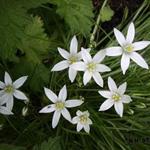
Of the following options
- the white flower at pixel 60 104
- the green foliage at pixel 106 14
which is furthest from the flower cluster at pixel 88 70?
the green foliage at pixel 106 14

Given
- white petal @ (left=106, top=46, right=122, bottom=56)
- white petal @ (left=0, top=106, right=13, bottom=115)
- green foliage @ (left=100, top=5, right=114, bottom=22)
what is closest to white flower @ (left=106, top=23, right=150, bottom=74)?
white petal @ (left=106, top=46, right=122, bottom=56)

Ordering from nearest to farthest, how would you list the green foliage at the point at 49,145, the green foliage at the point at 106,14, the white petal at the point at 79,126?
the green foliage at the point at 49,145
the white petal at the point at 79,126
the green foliage at the point at 106,14

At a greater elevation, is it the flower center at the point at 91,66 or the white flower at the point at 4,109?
the flower center at the point at 91,66

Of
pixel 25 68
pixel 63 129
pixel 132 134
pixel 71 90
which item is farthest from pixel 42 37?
pixel 132 134

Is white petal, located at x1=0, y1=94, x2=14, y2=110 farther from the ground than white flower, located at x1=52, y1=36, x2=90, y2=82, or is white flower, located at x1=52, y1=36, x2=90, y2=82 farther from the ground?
white flower, located at x1=52, y1=36, x2=90, y2=82

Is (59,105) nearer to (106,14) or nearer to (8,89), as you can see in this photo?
(8,89)

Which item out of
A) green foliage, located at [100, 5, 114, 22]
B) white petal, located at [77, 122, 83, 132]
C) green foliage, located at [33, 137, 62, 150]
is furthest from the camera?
green foliage, located at [100, 5, 114, 22]

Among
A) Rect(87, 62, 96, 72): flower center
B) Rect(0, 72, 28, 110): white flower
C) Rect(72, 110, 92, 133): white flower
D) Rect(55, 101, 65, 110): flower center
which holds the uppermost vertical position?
Rect(87, 62, 96, 72): flower center

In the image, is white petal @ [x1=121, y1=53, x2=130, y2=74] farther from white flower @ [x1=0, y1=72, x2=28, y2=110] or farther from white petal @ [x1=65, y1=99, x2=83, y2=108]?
white flower @ [x1=0, y1=72, x2=28, y2=110]

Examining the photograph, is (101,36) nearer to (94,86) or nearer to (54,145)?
(94,86)

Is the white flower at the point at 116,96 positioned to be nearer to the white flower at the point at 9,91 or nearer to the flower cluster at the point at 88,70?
the flower cluster at the point at 88,70

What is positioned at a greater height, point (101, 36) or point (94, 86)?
point (101, 36)
